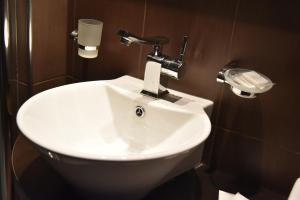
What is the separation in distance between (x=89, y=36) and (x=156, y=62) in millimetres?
235

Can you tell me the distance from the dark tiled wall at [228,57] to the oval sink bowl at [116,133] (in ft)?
0.24

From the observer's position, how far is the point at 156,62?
100 cm

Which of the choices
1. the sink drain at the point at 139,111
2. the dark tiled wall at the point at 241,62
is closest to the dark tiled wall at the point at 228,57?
the dark tiled wall at the point at 241,62

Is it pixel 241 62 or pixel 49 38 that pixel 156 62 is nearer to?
pixel 241 62

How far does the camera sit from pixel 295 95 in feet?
3.03

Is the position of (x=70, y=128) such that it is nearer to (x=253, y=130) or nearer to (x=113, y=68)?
(x=113, y=68)

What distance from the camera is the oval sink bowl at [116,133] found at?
715 millimetres

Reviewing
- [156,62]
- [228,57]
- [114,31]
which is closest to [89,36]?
[114,31]

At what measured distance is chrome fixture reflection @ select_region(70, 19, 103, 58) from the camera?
1.10 meters

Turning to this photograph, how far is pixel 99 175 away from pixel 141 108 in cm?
34

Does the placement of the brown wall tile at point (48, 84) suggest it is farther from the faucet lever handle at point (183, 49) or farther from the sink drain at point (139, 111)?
the faucet lever handle at point (183, 49)

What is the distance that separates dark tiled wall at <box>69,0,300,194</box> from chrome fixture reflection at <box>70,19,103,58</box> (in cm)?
9

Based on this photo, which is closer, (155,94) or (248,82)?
(248,82)

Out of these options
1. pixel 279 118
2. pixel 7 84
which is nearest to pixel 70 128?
pixel 7 84
